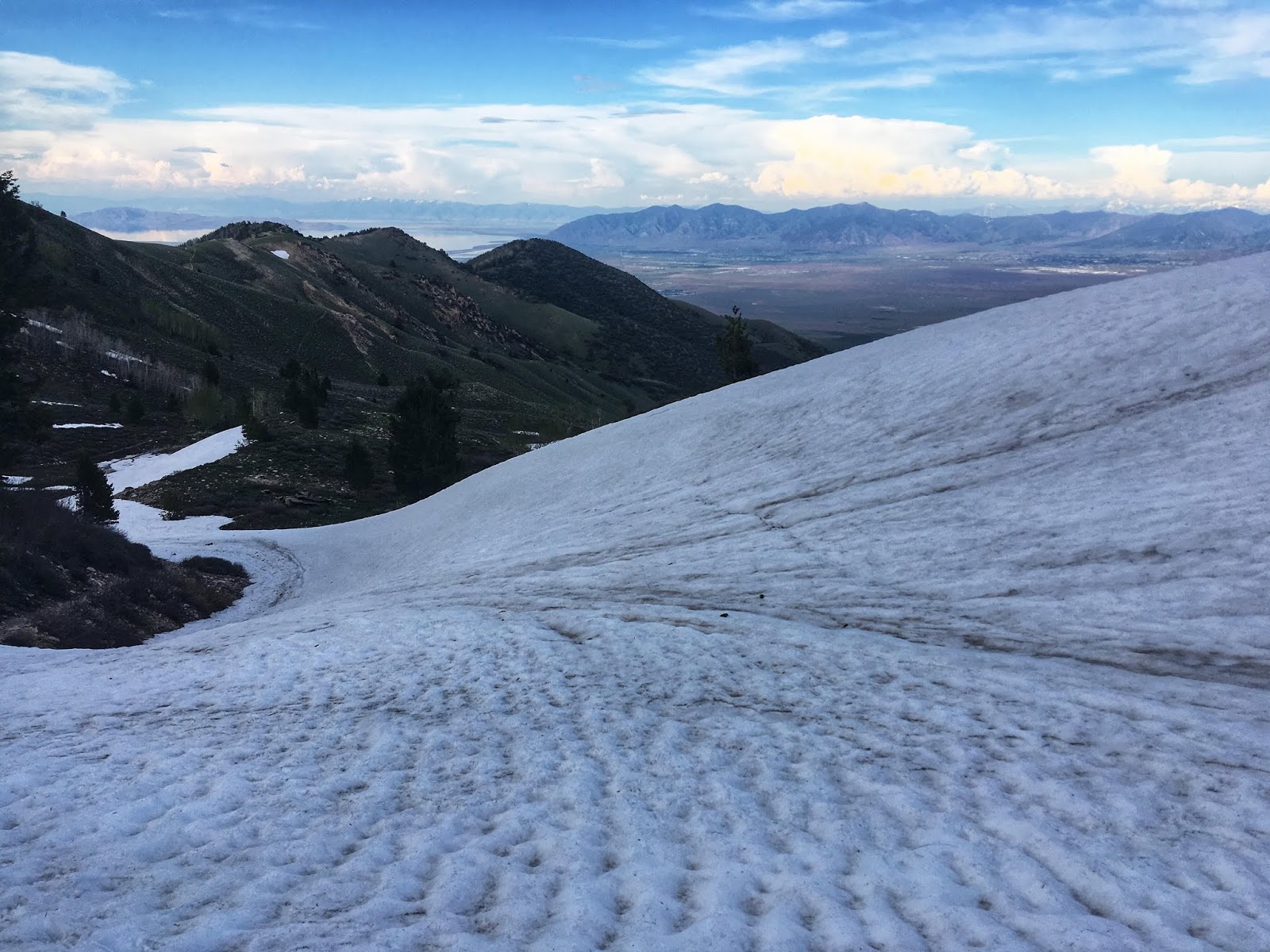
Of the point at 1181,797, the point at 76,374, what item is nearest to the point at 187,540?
the point at 1181,797

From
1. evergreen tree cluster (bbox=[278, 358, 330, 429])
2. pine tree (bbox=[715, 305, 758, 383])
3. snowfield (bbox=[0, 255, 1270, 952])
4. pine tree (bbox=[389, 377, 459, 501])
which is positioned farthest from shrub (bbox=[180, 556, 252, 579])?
pine tree (bbox=[715, 305, 758, 383])

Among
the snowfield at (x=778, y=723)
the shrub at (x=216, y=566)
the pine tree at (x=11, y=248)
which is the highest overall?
the pine tree at (x=11, y=248)

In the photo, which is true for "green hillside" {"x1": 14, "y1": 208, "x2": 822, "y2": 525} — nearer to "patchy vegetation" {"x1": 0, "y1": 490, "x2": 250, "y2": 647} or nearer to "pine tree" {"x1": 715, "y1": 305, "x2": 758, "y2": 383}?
"patchy vegetation" {"x1": 0, "y1": 490, "x2": 250, "y2": 647}

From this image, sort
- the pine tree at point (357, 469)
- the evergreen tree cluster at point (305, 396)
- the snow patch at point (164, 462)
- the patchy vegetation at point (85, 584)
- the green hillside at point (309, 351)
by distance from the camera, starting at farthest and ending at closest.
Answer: the evergreen tree cluster at point (305, 396)
the green hillside at point (309, 351)
the pine tree at point (357, 469)
the snow patch at point (164, 462)
the patchy vegetation at point (85, 584)

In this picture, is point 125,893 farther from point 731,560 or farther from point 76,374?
point 76,374

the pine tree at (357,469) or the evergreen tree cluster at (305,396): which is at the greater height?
the evergreen tree cluster at (305,396)

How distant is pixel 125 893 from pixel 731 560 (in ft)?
31.8

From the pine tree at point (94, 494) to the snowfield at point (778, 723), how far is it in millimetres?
16543

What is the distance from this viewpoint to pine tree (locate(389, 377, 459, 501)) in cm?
3956

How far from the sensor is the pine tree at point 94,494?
1085 inches

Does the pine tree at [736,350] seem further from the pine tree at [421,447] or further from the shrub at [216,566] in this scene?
the shrub at [216,566]

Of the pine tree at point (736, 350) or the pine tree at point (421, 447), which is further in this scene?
the pine tree at point (736, 350)

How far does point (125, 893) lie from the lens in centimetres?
473

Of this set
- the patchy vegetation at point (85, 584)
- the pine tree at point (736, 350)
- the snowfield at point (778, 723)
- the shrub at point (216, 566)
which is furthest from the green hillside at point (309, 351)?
the snowfield at point (778, 723)
